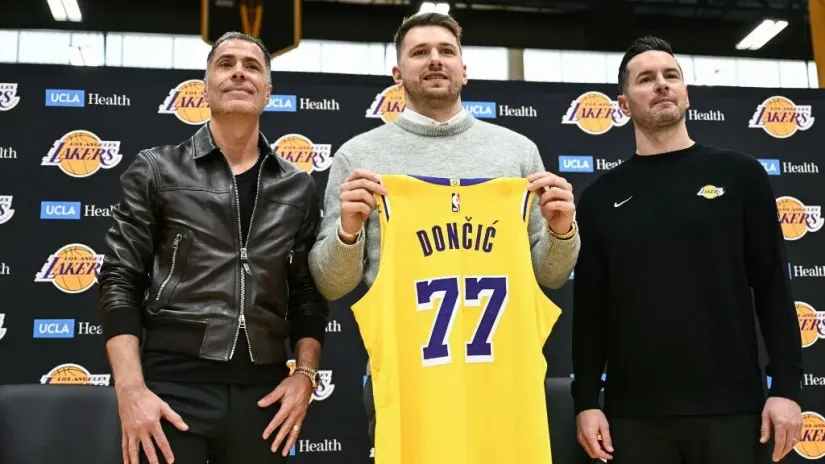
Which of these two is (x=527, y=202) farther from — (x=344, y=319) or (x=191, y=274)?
(x=344, y=319)

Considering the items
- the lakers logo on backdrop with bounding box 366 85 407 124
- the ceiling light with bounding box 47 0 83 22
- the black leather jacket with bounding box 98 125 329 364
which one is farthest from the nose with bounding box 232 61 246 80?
the ceiling light with bounding box 47 0 83 22

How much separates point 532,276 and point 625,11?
360 inches

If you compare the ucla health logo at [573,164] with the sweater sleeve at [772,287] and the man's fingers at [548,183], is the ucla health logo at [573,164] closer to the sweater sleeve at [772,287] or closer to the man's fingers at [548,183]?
the sweater sleeve at [772,287]

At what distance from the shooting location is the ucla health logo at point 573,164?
4473 mm

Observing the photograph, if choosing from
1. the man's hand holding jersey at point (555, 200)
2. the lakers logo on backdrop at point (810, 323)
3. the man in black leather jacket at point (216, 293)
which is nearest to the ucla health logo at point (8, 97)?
the man in black leather jacket at point (216, 293)

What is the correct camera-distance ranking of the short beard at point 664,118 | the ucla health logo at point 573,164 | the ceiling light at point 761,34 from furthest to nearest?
the ceiling light at point 761,34, the ucla health logo at point 573,164, the short beard at point 664,118

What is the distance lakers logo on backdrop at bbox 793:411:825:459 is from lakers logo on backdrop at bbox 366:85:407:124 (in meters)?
3.19

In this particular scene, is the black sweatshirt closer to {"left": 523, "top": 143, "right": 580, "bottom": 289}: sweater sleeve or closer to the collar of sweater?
{"left": 523, "top": 143, "right": 580, "bottom": 289}: sweater sleeve

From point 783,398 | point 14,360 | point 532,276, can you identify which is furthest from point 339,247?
point 14,360

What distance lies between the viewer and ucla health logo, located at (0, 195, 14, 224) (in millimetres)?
3998

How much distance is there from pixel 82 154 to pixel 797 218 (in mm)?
4557

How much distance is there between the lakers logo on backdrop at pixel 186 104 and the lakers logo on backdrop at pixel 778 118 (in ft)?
11.8

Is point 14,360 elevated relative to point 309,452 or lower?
elevated

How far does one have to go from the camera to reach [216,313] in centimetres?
194
